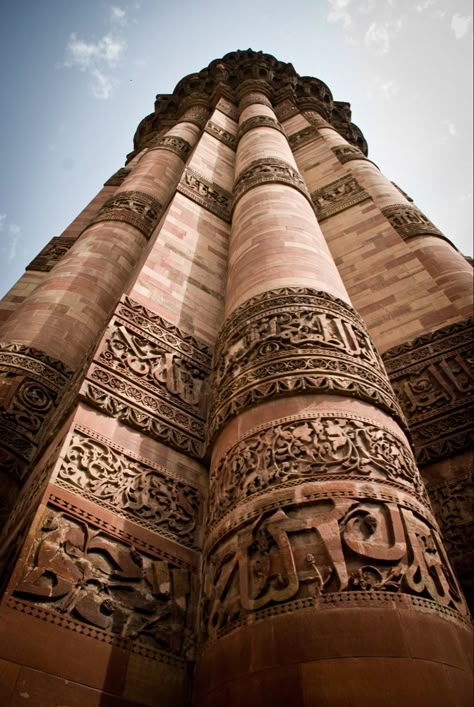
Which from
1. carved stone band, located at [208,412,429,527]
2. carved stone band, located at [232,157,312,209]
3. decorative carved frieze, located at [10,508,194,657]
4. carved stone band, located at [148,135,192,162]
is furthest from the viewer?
carved stone band, located at [148,135,192,162]

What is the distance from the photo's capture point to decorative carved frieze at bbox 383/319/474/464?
423 cm

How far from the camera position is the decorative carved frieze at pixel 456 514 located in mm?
3502

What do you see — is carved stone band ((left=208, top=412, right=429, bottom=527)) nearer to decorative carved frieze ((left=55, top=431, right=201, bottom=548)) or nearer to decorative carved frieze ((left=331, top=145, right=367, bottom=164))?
decorative carved frieze ((left=55, top=431, right=201, bottom=548))

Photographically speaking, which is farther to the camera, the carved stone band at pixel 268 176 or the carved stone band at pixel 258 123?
the carved stone band at pixel 258 123

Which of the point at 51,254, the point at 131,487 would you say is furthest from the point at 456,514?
the point at 51,254

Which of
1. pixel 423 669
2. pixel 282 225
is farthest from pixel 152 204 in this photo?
pixel 423 669

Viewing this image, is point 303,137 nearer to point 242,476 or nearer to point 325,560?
point 242,476

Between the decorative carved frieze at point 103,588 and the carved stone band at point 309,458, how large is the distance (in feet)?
1.65

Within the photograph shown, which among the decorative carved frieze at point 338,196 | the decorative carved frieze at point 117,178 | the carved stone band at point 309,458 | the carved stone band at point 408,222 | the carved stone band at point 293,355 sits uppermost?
the decorative carved frieze at point 117,178

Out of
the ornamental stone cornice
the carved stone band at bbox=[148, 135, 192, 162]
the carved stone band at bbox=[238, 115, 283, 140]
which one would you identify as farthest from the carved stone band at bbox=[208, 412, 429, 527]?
the ornamental stone cornice

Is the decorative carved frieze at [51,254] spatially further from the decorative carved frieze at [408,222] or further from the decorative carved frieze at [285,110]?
the decorative carved frieze at [285,110]

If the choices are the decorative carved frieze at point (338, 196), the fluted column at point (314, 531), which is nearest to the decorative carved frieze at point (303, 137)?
the decorative carved frieze at point (338, 196)

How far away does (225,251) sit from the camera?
716cm

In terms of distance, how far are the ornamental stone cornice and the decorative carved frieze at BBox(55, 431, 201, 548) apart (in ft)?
44.5
